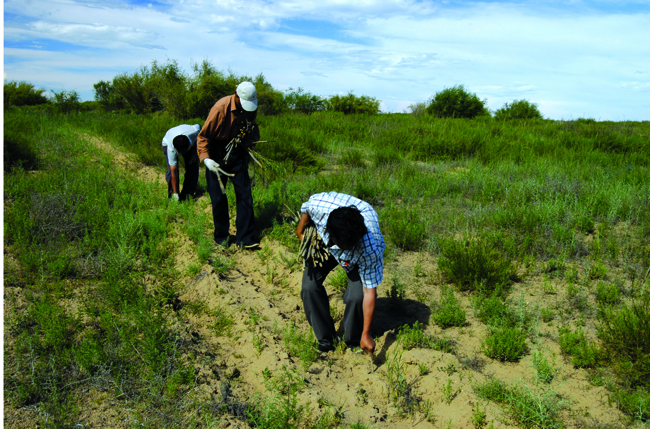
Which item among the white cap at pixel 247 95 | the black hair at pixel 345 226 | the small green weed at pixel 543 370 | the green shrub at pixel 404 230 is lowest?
the small green weed at pixel 543 370

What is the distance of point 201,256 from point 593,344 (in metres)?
3.73

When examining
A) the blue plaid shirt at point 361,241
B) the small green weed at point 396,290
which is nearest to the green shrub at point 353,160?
the small green weed at point 396,290

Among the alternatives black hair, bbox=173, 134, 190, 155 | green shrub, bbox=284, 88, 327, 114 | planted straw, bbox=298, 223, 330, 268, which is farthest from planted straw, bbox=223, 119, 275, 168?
green shrub, bbox=284, 88, 327, 114

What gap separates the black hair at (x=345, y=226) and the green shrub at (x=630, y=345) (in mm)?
2179

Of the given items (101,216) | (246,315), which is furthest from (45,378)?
(101,216)

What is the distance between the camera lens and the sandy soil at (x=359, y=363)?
2.62 meters

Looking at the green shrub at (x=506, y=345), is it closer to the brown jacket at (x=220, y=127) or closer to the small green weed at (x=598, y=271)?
the small green weed at (x=598, y=271)

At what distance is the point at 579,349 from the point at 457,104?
751 inches

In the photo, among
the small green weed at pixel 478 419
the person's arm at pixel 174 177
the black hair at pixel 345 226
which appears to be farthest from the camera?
the person's arm at pixel 174 177

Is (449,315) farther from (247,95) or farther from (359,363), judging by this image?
(247,95)

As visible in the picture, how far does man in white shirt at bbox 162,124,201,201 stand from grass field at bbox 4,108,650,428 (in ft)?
1.07

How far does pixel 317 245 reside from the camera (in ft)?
10.3

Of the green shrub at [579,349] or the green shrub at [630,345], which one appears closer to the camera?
the green shrub at [630,345]

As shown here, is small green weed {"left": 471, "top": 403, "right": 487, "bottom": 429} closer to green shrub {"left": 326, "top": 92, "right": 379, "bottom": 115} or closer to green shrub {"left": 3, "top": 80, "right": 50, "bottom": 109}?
green shrub {"left": 326, "top": 92, "right": 379, "bottom": 115}
